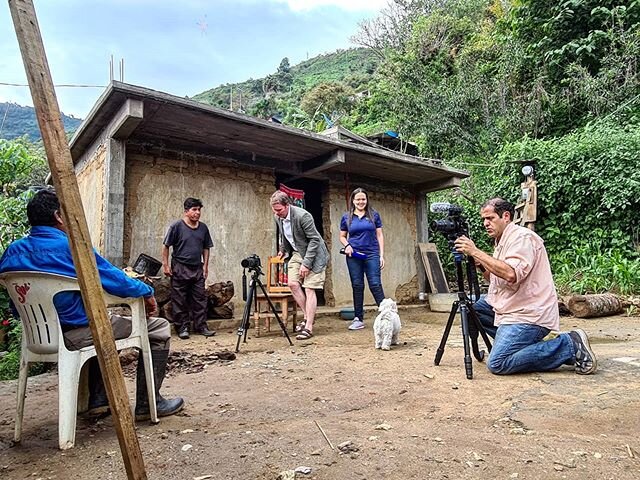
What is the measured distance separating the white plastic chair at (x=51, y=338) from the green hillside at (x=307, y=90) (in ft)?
56.4

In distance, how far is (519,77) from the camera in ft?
46.2

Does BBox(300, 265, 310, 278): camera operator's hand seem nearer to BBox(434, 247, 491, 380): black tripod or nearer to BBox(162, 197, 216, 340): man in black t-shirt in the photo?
BBox(162, 197, 216, 340): man in black t-shirt

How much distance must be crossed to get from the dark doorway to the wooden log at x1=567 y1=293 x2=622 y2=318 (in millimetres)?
4016

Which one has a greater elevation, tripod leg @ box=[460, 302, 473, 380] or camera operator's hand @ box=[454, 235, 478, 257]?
camera operator's hand @ box=[454, 235, 478, 257]

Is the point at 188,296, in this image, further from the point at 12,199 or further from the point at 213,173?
the point at 12,199

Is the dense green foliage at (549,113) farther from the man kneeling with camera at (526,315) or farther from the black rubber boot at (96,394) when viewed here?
the black rubber boot at (96,394)

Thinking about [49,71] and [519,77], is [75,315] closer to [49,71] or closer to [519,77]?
[49,71]

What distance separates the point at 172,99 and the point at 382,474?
178 inches

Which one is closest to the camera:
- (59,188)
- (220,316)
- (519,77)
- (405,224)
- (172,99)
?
(59,188)

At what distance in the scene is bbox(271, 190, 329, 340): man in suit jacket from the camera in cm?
501

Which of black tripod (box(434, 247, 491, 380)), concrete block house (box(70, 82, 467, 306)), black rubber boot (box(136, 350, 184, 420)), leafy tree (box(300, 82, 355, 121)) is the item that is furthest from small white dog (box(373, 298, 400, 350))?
leafy tree (box(300, 82, 355, 121))

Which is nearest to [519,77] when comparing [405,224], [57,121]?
[405,224]

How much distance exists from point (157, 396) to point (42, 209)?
115 centimetres

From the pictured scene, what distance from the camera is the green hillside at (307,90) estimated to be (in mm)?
26375
